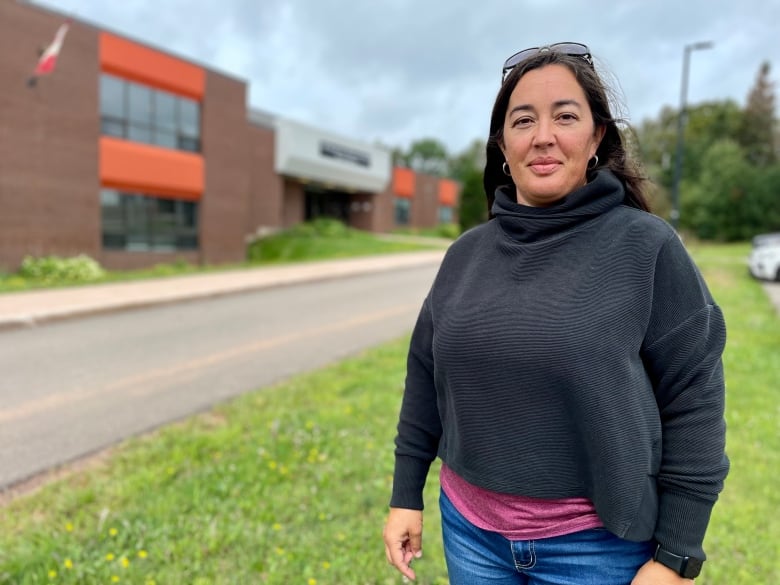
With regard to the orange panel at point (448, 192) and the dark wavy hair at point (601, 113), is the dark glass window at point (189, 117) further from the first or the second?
the orange panel at point (448, 192)

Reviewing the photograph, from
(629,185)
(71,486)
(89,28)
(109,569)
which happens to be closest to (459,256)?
(629,185)

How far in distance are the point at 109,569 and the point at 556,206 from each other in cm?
263

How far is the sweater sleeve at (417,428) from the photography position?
159 cm

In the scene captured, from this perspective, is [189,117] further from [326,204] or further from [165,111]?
[326,204]

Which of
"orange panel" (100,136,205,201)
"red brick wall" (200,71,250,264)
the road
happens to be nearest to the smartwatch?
the road

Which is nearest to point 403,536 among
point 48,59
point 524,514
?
point 524,514

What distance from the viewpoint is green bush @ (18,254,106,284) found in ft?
52.6

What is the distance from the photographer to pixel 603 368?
3.76 ft

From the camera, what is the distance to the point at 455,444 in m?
1.44

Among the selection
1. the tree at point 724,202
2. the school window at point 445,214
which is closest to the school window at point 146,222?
the school window at point 445,214

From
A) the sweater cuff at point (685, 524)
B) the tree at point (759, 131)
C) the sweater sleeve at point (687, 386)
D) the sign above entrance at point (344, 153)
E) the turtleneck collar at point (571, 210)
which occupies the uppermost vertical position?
the tree at point (759, 131)

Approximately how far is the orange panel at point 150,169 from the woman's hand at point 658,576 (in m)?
20.6

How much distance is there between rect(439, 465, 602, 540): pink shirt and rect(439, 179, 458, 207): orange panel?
2023 inches

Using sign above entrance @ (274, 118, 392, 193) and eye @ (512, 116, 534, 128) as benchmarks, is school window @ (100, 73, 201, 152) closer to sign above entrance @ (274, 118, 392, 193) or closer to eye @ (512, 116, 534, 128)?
sign above entrance @ (274, 118, 392, 193)
